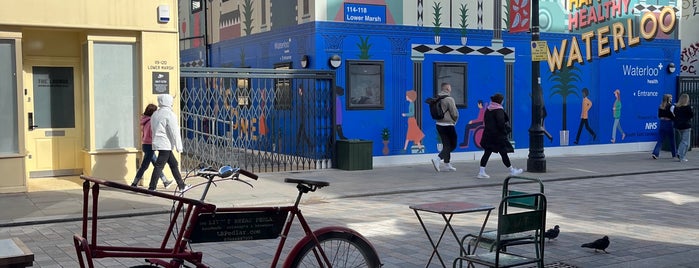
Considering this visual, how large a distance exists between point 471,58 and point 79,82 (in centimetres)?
936

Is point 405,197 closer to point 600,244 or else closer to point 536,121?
point 536,121

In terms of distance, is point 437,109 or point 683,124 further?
point 683,124

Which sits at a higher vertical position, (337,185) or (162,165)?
(162,165)

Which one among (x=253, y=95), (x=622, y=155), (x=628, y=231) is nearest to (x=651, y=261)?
(x=628, y=231)

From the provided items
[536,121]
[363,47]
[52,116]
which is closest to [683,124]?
[536,121]

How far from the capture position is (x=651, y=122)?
21469 mm

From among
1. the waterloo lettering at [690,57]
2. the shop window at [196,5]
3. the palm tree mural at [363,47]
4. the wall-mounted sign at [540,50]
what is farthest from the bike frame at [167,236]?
the waterloo lettering at [690,57]

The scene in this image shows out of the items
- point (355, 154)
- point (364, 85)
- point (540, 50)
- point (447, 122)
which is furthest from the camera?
point (364, 85)

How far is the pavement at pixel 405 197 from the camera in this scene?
7.59 metres

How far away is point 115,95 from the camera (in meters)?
12.9

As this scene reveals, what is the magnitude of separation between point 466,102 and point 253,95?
17.8 ft

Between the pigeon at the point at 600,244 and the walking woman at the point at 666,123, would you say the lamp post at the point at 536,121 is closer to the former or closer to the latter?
the walking woman at the point at 666,123

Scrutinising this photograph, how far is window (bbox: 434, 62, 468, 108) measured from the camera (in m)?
17.5

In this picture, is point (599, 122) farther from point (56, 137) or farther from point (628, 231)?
point (56, 137)
